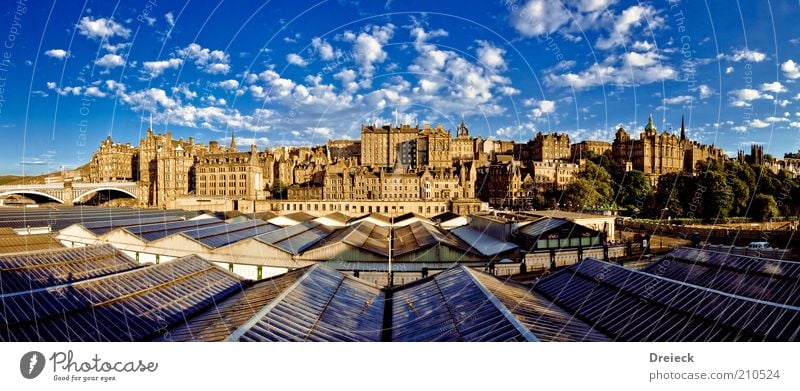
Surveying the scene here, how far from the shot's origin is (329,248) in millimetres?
10445

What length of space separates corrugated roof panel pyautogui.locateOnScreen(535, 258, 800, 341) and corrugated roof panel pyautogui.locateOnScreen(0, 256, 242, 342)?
540cm

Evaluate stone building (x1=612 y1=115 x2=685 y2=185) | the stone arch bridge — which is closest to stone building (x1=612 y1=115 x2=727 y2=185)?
stone building (x1=612 y1=115 x2=685 y2=185)

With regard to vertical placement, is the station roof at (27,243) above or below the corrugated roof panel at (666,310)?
below

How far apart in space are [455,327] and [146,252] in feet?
37.8

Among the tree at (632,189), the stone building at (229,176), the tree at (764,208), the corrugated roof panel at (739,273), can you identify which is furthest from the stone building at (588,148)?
the corrugated roof panel at (739,273)

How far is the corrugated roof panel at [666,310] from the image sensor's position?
3.94 m

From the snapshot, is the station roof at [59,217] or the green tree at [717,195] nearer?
the station roof at [59,217]

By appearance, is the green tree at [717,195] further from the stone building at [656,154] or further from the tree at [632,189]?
the stone building at [656,154]

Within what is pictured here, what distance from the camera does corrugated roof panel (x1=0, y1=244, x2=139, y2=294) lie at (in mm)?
5586

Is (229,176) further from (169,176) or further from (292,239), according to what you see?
(292,239)

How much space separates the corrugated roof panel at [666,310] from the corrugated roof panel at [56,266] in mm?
7459

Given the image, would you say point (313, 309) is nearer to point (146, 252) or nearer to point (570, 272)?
point (570, 272)

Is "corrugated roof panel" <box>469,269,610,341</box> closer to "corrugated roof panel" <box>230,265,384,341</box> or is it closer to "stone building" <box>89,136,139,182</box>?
"corrugated roof panel" <box>230,265,384,341</box>
